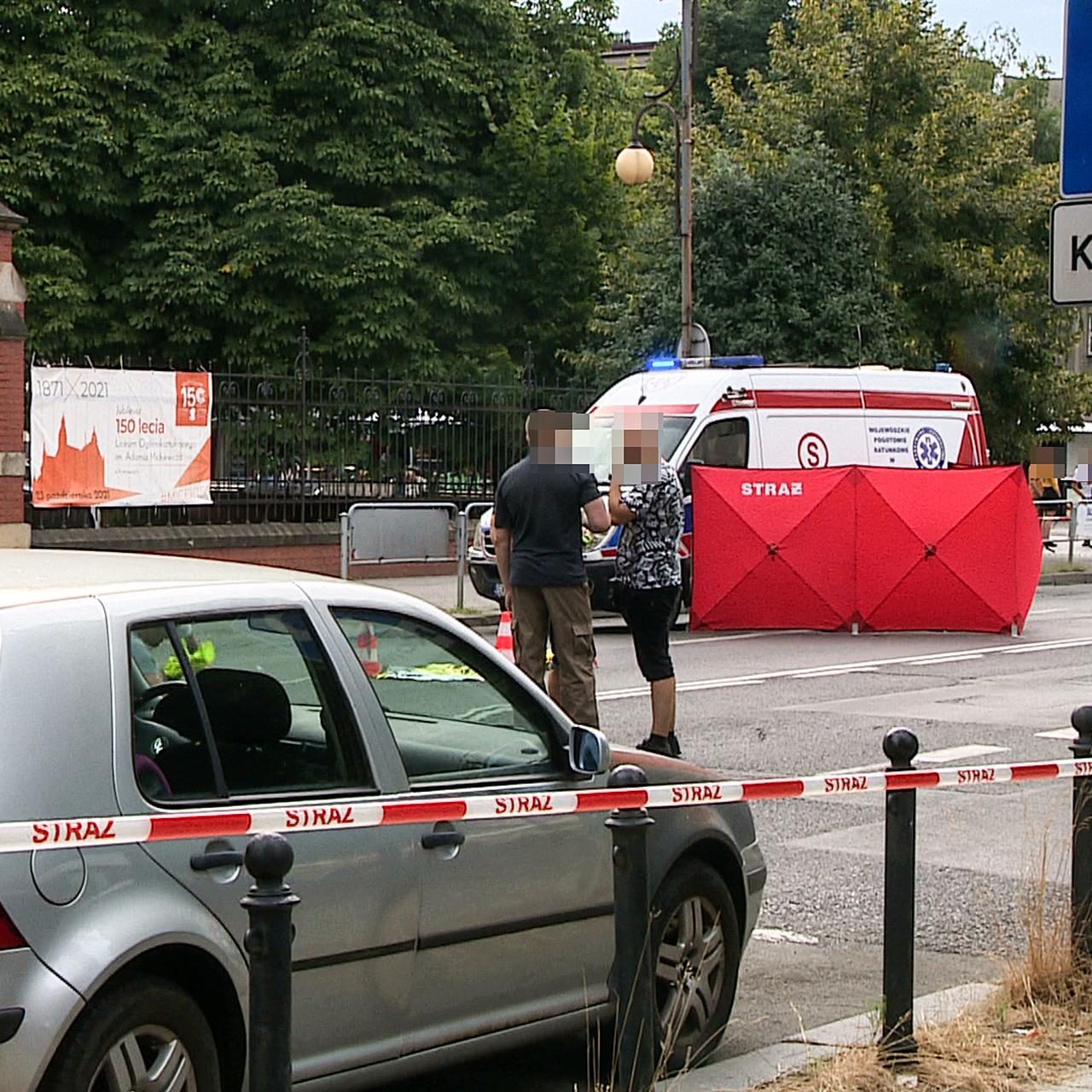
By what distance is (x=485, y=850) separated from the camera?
4.73 m

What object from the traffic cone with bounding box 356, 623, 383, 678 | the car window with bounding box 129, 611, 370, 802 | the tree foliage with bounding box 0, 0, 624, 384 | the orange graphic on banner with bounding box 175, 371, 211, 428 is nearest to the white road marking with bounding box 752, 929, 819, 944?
the traffic cone with bounding box 356, 623, 383, 678

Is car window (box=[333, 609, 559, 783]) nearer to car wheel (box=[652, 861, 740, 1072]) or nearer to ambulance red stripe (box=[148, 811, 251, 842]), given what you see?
car wheel (box=[652, 861, 740, 1072])

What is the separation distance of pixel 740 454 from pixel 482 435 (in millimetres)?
6365

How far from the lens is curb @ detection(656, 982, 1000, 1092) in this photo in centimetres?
508

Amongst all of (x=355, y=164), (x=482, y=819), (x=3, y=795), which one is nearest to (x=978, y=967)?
(x=482, y=819)

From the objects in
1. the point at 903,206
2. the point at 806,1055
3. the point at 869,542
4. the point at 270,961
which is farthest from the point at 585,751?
the point at 903,206

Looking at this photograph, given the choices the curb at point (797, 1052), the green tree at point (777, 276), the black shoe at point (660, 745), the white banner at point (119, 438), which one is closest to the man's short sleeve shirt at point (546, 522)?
the black shoe at point (660, 745)

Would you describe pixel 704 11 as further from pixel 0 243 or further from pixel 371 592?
pixel 371 592

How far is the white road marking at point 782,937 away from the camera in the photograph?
7.04 meters

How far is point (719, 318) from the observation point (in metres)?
28.8

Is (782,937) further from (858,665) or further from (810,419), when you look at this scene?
(810,419)

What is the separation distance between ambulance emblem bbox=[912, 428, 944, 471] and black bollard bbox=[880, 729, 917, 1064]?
15950 mm

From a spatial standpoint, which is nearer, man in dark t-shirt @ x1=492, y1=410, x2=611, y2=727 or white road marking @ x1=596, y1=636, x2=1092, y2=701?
man in dark t-shirt @ x1=492, y1=410, x2=611, y2=727

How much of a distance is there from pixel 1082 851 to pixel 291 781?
2.56 meters
